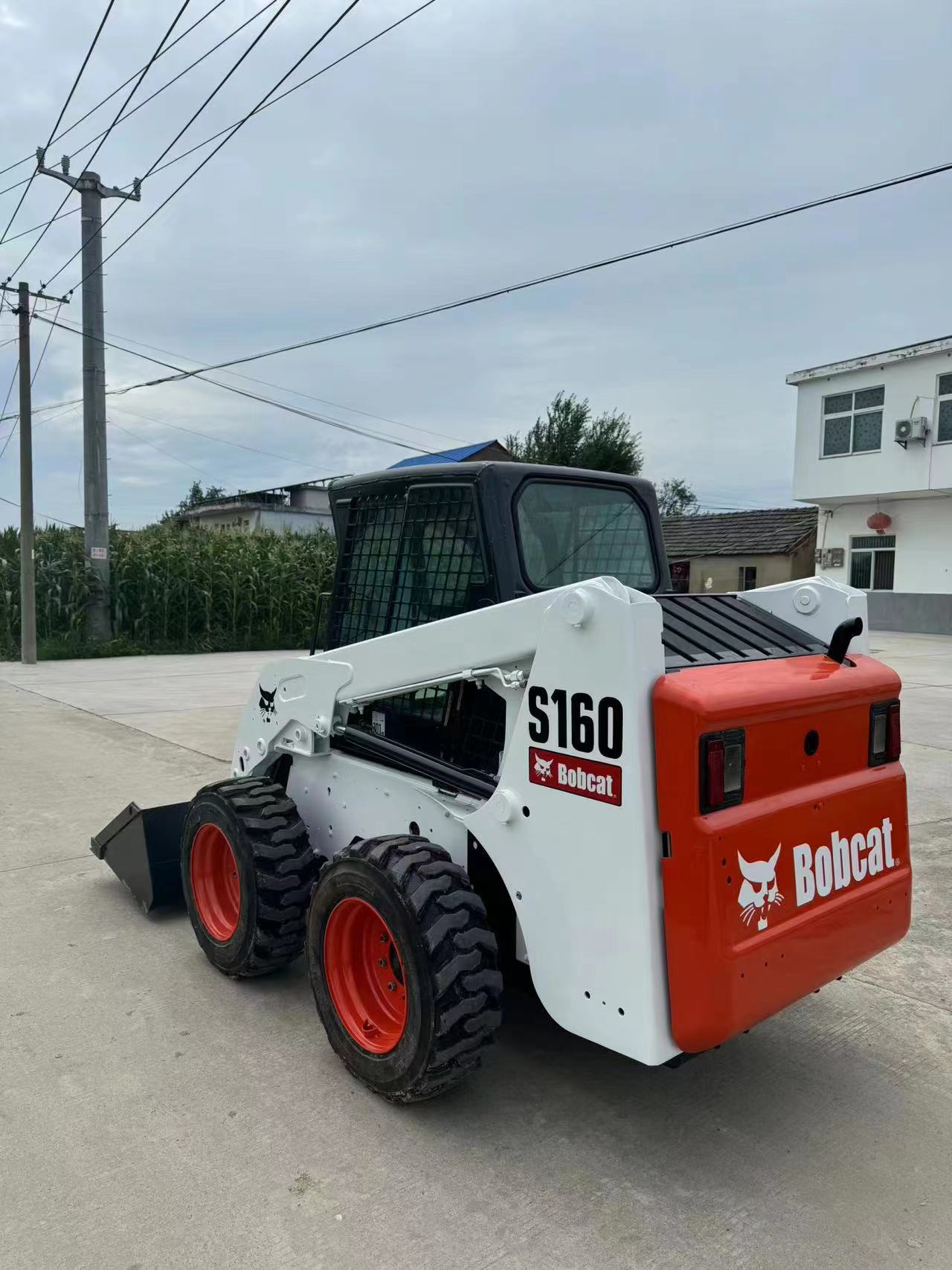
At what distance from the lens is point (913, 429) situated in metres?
22.5

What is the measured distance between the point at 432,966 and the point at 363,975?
60 cm

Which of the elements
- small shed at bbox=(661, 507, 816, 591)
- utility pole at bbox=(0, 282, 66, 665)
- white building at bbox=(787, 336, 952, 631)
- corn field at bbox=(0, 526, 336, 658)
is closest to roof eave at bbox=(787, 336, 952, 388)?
white building at bbox=(787, 336, 952, 631)

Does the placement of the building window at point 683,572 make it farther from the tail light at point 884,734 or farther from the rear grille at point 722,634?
the tail light at point 884,734

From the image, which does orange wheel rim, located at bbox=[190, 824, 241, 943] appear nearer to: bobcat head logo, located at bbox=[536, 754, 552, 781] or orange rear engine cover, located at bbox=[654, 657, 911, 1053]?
bobcat head logo, located at bbox=[536, 754, 552, 781]

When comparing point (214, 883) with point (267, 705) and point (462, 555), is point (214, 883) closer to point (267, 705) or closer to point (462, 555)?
point (267, 705)

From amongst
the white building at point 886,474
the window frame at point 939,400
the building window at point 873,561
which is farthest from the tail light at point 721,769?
the building window at point 873,561

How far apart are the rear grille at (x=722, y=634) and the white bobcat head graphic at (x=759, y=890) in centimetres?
56

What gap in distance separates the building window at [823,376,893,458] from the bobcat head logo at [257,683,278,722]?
76.1ft

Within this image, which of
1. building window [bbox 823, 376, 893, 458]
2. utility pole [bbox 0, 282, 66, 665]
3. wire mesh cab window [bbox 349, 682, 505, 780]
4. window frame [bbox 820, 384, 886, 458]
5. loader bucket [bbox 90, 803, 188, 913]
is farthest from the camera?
building window [bbox 823, 376, 893, 458]

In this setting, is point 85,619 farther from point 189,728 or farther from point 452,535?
point 452,535

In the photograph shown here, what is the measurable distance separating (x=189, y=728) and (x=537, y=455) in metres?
32.2

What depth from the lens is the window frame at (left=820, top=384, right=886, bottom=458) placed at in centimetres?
2380

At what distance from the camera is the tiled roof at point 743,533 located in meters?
30.5

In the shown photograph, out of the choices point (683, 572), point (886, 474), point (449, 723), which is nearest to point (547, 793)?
point (449, 723)
